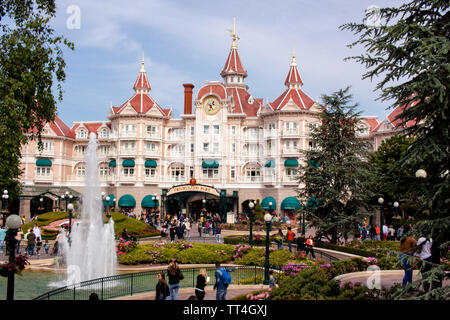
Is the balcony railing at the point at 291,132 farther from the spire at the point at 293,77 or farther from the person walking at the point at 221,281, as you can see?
the person walking at the point at 221,281

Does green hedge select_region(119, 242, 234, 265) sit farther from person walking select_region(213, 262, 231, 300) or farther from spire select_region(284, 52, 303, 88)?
spire select_region(284, 52, 303, 88)

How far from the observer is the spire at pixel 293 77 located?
2362 inches

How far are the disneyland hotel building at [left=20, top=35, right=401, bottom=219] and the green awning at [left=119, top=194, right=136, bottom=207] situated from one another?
129 millimetres

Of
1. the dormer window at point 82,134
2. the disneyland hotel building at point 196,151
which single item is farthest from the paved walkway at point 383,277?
the dormer window at point 82,134

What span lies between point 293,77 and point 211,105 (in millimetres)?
11593

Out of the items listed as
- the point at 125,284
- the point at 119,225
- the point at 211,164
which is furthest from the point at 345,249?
the point at 211,164

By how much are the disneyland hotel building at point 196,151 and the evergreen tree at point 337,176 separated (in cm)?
2323

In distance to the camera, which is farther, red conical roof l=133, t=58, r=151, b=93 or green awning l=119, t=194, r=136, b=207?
red conical roof l=133, t=58, r=151, b=93

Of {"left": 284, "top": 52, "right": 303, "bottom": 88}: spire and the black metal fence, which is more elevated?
{"left": 284, "top": 52, "right": 303, "bottom": 88}: spire

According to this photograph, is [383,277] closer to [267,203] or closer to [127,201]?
[267,203]

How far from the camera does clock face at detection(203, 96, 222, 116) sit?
60375 mm

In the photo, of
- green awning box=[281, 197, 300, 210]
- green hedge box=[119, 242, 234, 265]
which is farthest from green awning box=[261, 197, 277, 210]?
green hedge box=[119, 242, 234, 265]

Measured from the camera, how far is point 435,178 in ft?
36.6
